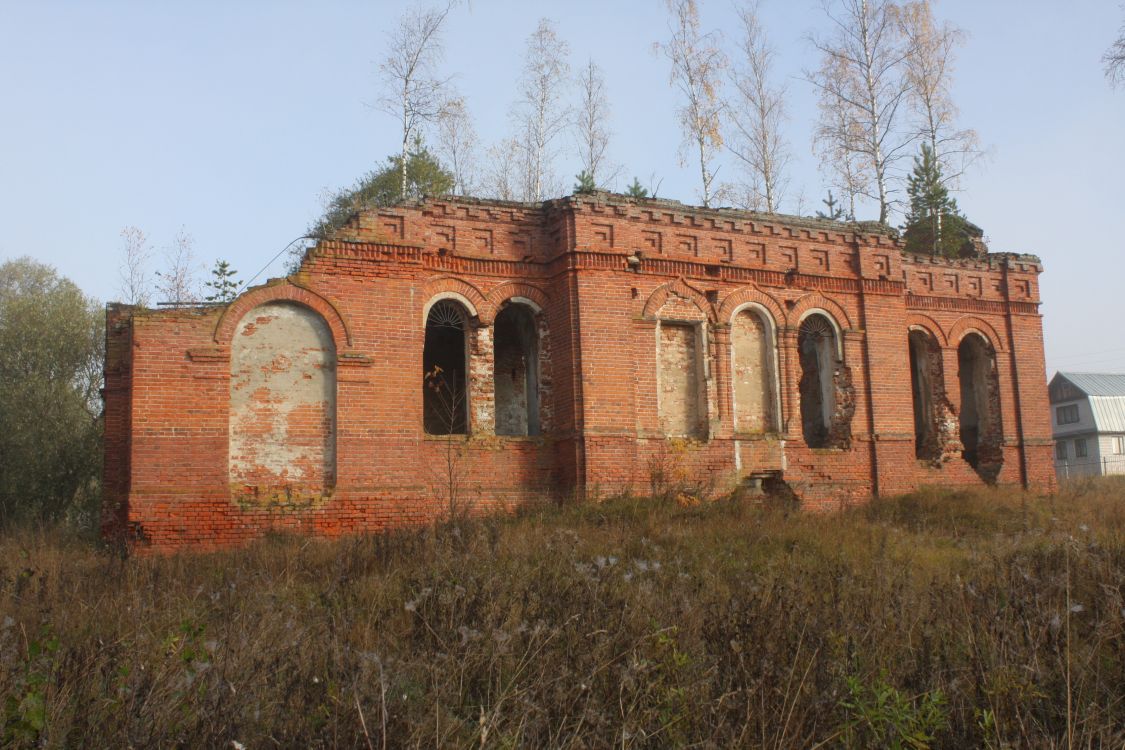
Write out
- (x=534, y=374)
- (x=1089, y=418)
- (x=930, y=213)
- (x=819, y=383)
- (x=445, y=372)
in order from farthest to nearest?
(x=1089, y=418) → (x=930, y=213) → (x=819, y=383) → (x=445, y=372) → (x=534, y=374)

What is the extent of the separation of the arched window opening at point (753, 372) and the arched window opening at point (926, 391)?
406cm

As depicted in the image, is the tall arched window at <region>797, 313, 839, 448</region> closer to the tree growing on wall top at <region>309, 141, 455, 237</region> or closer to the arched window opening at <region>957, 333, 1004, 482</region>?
the arched window opening at <region>957, 333, 1004, 482</region>

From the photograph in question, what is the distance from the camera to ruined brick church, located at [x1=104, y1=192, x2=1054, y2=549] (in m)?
12.9

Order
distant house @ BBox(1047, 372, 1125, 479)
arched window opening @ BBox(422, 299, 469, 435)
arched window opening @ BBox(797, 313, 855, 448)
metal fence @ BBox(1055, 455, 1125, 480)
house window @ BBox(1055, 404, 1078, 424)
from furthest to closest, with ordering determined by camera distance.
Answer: house window @ BBox(1055, 404, 1078, 424) → distant house @ BBox(1047, 372, 1125, 479) → metal fence @ BBox(1055, 455, 1125, 480) → arched window opening @ BBox(797, 313, 855, 448) → arched window opening @ BBox(422, 299, 469, 435)

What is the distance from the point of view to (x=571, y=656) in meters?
5.41

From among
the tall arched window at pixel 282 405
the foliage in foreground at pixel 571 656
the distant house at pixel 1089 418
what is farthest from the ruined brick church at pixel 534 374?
the distant house at pixel 1089 418

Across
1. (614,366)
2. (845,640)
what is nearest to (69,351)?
(614,366)

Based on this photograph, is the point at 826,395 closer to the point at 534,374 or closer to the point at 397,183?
the point at 534,374

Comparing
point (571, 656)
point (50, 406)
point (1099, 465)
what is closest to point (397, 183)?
point (50, 406)

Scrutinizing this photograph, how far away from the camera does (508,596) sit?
646 cm

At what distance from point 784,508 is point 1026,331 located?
8.79 m

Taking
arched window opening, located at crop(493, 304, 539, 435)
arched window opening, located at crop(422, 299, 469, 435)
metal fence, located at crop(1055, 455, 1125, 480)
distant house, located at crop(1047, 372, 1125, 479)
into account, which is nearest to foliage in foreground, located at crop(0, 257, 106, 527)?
arched window opening, located at crop(422, 299, 469, 435)

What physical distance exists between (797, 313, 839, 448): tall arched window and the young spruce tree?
39.4ft

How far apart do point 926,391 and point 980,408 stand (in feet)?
5.19
